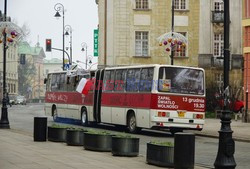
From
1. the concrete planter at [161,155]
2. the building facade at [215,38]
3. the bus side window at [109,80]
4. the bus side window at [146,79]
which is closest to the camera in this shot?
the concrete planter at [161,155]

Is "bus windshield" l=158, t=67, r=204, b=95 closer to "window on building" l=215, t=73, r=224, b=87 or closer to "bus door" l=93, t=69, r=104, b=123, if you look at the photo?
"bus door" l=93, t=69, r=104, b=123

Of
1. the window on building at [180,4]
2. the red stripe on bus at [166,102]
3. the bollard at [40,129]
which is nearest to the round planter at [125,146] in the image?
the bollard at [40,129]

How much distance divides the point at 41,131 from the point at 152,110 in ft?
23.0

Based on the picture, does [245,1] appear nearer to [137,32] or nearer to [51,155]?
[137,32]

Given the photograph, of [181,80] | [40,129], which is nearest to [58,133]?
[40,129]

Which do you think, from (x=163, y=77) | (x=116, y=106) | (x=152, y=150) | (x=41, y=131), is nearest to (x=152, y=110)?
(x=163, y=77)

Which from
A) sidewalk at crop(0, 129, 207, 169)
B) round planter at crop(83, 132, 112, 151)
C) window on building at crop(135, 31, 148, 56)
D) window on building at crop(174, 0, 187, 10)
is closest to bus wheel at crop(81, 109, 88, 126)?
sidewalk at crop(0, 129, 207, 169)

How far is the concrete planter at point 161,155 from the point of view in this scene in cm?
1501

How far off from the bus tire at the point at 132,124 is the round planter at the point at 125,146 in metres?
12.3

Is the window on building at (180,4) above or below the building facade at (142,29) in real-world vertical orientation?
above

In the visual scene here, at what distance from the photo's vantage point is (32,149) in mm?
18484

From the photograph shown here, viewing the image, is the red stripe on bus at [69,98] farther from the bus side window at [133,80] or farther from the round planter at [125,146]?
the round planter at [125,146]

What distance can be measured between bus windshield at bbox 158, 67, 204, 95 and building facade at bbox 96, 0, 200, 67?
87.9 ft

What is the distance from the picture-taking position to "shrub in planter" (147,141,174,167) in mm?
15016
